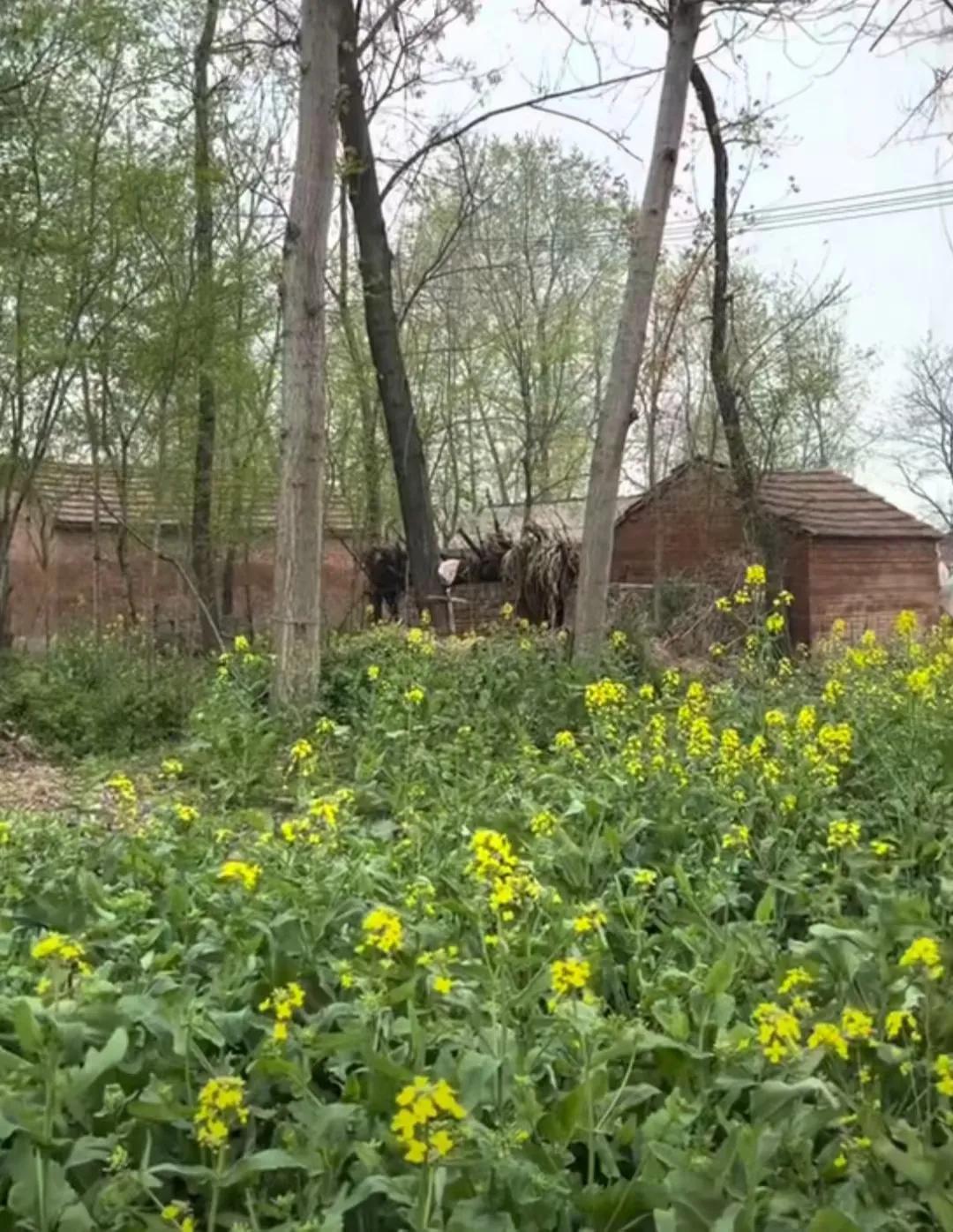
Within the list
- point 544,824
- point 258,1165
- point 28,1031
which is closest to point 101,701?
point 544,824

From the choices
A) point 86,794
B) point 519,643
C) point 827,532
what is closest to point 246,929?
point 86,794

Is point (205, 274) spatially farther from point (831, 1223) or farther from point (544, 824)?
point (831, 1223)

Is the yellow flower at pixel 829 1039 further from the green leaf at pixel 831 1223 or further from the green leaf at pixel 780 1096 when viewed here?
the green leaf at pixel 831 1223

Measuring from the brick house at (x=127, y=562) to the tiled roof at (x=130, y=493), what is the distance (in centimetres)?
2

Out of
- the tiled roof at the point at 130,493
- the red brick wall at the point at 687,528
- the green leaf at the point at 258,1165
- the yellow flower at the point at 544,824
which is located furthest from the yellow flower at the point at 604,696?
the red brick wall at the point at 687,528

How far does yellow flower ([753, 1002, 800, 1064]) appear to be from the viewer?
1.68 metres

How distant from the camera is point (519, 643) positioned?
6934 millimetres

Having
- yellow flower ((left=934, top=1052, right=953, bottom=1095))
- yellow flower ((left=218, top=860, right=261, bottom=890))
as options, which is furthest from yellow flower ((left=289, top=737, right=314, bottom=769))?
yellow flower ((left=934, top=1052, right=953, bottom=1095))

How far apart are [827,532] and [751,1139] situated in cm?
1546

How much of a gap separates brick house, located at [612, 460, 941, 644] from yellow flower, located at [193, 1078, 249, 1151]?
13.3m

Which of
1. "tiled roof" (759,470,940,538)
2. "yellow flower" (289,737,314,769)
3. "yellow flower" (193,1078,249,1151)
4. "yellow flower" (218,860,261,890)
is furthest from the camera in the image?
"tiled roof" (759,470,940,538)

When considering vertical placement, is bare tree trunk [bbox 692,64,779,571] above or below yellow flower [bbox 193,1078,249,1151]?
above

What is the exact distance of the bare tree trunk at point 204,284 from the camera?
924cm

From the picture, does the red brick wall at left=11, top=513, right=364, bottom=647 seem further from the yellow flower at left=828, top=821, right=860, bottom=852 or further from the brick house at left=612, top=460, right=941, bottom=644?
the yellow flower at left=828, top=821, right=860, bottom=852
